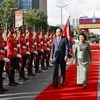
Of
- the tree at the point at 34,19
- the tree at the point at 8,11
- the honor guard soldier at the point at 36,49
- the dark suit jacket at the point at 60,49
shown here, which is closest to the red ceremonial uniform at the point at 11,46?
Result: the dark suit jacket at the point at 60,49

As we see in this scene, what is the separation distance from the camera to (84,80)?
9.49m

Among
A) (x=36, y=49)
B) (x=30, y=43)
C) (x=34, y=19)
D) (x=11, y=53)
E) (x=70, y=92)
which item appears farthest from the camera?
(x=34, y=19)

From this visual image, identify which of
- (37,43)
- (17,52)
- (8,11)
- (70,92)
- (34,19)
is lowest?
(70,92)

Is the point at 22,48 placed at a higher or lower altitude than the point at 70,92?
higher

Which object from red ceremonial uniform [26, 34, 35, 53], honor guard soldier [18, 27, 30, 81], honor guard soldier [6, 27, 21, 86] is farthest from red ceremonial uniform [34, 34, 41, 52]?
honor guard soldier [6, 27, 21, 86]

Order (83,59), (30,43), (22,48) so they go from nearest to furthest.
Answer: (83,59) < (22,48) < (30,43)

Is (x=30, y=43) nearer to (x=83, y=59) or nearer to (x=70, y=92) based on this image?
(x=83, y=59)

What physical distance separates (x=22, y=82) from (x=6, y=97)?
263cm

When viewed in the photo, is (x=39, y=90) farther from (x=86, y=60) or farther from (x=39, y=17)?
(x=39, y=17)

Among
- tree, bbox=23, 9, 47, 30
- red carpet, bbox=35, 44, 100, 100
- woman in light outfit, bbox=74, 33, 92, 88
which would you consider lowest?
red carpet, bbox=35, 44, 100, 100

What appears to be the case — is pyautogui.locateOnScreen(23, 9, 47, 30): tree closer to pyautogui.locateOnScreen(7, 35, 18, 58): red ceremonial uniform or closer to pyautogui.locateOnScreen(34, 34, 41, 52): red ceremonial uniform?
pyautogui.locateOnScreen(34, 34, 41, 52): red ceremonial uniform

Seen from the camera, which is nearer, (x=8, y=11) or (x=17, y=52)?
(x=17, y=52)

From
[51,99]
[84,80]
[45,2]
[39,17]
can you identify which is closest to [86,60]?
[84,80]

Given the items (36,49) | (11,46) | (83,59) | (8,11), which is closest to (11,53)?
(11,46)
